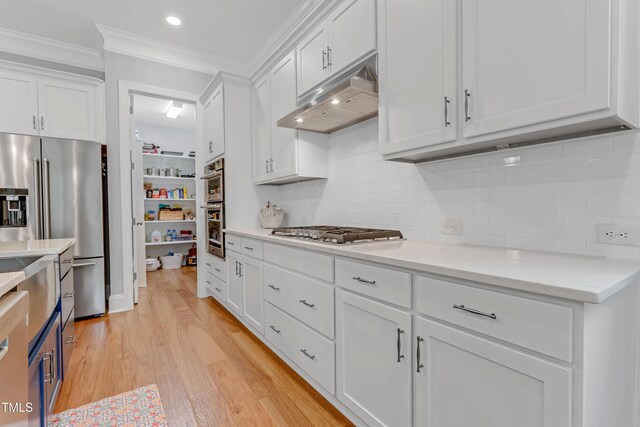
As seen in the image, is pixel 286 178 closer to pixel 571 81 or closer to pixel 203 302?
pixel 203 302

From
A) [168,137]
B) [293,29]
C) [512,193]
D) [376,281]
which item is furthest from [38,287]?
[168,137]

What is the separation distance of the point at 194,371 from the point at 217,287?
57.5 inches

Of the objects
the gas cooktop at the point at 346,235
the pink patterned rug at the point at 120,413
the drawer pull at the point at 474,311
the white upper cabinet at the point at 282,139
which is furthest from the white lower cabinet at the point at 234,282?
the drawer pull at the point at 474,311

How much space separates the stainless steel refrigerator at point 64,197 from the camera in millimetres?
2844

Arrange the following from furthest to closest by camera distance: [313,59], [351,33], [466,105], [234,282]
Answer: [234,282]
[313,59]
[351,33]
[466,105]

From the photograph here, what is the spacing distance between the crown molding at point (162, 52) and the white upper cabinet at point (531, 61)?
3.42m

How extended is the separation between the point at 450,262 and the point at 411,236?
2.93ft

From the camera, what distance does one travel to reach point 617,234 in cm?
120

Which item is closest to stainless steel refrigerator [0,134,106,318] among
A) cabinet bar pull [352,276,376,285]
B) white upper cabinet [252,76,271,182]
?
white upper cabinet [252,76,271,182]

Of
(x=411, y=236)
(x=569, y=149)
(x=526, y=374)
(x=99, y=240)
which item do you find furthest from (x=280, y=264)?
(x=99, y=240)

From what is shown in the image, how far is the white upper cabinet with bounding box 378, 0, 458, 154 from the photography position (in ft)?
4.69

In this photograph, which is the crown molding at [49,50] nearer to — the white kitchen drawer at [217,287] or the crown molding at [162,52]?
the crown molding at [162,52]

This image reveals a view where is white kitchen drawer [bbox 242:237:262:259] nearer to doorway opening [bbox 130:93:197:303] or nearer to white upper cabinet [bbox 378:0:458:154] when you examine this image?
white upper cabinet [bbox 378:0:458:154]

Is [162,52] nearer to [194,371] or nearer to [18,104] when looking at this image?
[18,104]
